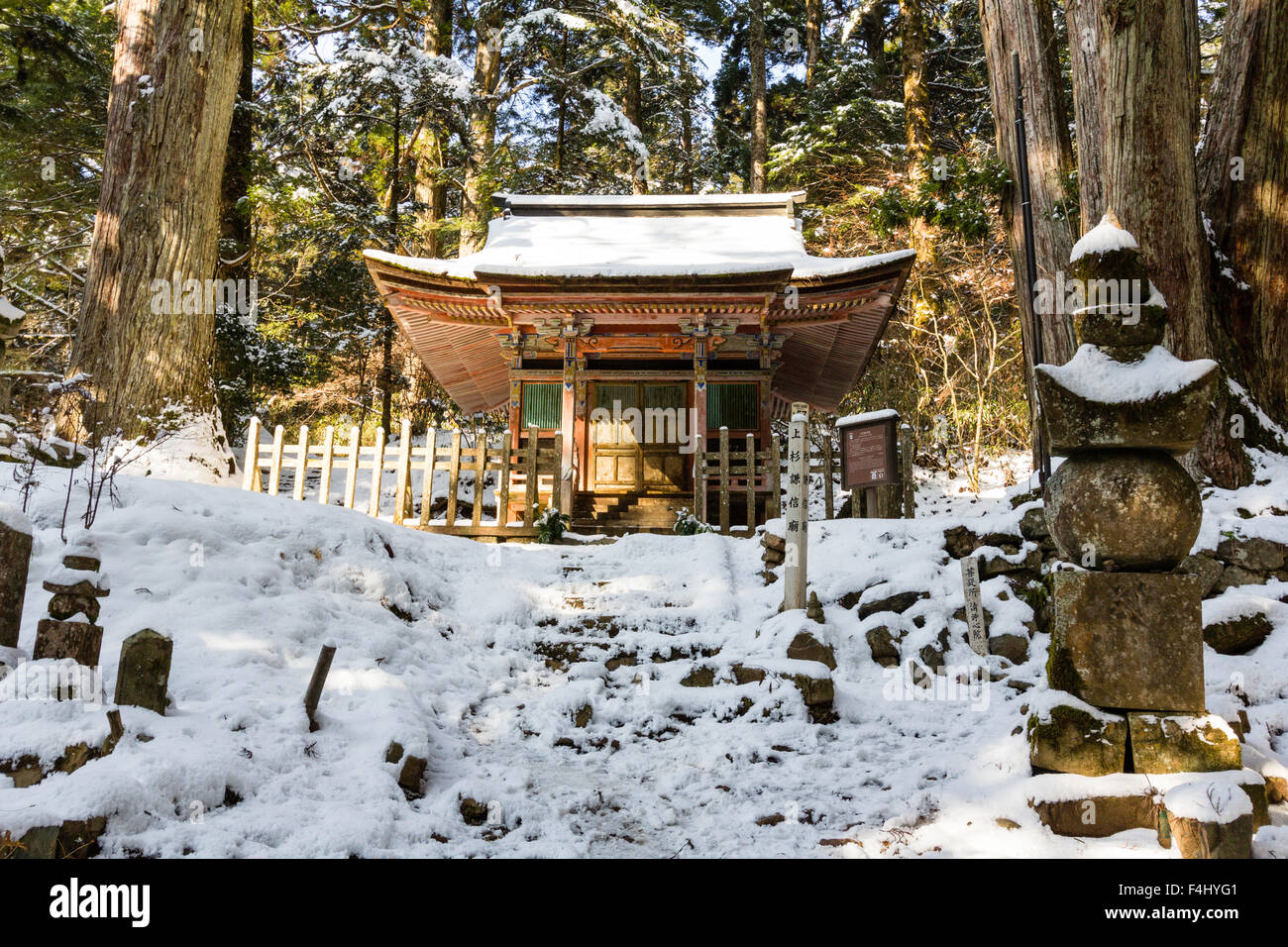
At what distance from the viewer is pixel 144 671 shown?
3.22 metres

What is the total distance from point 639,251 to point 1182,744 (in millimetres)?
11510

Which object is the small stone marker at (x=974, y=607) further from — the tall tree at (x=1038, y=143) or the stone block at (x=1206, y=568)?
the tall tree at (x=1038, y=143)

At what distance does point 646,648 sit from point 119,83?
728cm

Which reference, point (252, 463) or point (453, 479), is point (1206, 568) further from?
point (252, 463)

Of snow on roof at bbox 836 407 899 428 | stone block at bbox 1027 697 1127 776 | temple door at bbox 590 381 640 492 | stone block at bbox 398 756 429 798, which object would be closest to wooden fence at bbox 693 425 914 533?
snow on roof at bbox 836 407 899 428

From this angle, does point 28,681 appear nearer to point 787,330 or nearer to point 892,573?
point 892,573

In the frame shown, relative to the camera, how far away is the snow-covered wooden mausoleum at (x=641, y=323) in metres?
10.6

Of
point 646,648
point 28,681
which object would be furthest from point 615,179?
point 28,681

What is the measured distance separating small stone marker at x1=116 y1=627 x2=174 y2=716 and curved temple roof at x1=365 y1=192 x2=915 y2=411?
768 cm

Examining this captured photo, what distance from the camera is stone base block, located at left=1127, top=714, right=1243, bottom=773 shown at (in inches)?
119

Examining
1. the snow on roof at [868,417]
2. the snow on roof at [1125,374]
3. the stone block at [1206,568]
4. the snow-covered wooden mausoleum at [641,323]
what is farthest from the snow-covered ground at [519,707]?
the snow-covered wooden mausoleum at [641,323]

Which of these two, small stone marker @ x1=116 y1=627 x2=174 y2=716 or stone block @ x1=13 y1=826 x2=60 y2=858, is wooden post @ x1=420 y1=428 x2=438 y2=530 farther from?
stone block @ x1=13 y1=826 x2=60 y2=858
